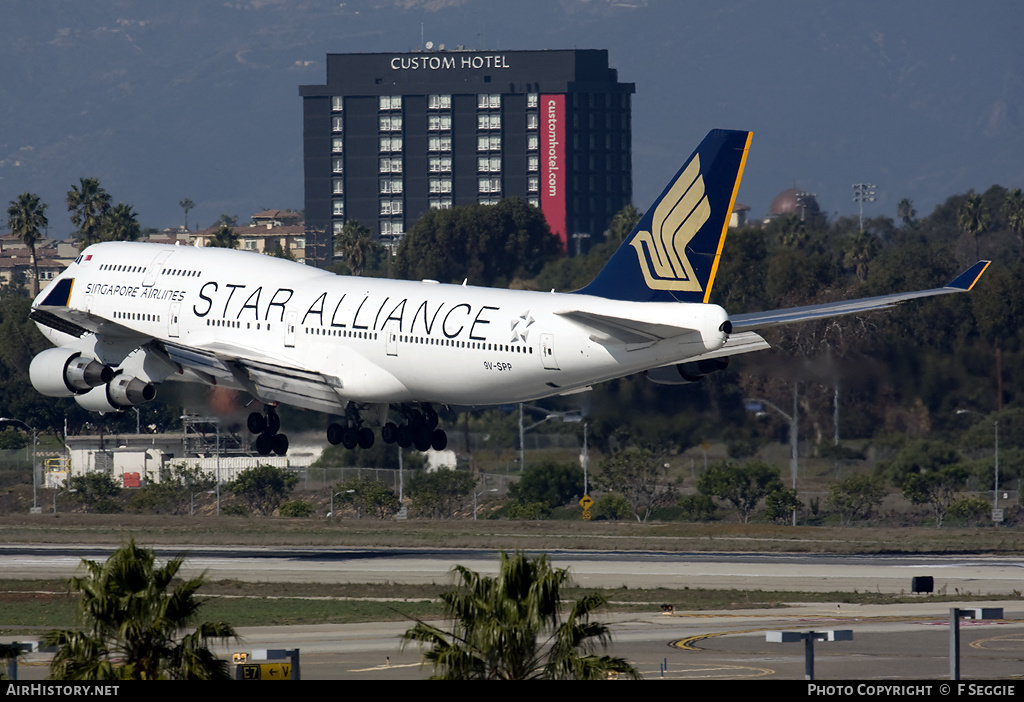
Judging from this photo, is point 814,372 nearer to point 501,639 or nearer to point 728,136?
point 728,136

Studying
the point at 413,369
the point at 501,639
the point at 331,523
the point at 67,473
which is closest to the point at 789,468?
the point at 331,523

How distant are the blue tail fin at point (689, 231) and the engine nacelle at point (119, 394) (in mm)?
20168

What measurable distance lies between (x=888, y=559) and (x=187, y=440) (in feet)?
186

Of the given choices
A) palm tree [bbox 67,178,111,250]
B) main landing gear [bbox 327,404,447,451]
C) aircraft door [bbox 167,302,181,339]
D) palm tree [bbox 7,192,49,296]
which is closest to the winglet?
main landing gear [bbox 327,404,447,451]

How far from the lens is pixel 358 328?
5925 centimetres

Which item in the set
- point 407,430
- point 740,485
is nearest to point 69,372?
point 407,430

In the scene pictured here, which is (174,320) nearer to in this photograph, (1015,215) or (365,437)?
(365,437)

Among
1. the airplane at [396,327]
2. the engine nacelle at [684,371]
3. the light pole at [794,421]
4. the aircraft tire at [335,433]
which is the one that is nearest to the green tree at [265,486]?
the airplane at [396,327]

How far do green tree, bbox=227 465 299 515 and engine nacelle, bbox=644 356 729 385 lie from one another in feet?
161

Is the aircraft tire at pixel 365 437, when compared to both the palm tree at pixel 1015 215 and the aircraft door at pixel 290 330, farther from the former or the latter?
the palm tree at pixel 1015 215

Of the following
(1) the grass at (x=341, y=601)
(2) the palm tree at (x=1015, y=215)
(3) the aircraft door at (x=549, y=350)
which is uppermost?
(2) the palm tree at (x=1015, y=215)

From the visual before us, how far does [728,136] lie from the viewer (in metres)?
51.2

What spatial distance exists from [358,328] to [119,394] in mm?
10501

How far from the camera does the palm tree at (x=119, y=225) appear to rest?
523 ft
